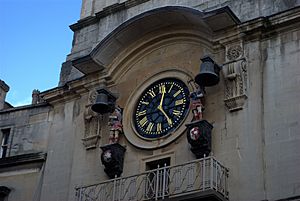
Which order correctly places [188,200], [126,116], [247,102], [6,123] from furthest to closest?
[6,123] < [126,116] < [247,102] < [188,200]

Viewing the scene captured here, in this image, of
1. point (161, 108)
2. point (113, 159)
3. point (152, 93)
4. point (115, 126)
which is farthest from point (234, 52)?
point (113, 159)

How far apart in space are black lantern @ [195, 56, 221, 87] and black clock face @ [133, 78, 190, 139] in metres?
0.94

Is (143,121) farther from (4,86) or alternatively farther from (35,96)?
(35,96)

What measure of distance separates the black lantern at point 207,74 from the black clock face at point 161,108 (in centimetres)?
94

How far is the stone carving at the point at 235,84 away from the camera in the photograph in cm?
1798

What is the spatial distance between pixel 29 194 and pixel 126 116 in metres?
4.05

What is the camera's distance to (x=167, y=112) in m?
Answer: 19.3

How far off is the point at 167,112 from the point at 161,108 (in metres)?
0.26

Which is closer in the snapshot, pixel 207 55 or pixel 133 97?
pixel 207 55

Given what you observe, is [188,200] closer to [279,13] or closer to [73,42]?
[279,13]

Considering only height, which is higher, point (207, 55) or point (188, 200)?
point (207, 55)

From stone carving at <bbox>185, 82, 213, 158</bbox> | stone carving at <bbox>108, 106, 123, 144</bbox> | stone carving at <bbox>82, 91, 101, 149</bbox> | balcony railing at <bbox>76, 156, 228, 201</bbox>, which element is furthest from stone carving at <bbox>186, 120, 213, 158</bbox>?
stone carving at <bbox>82, 91, 101, 149</bbox>

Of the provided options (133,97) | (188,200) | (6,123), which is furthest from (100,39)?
(188,200)

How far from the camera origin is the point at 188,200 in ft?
Answer: 53.8
